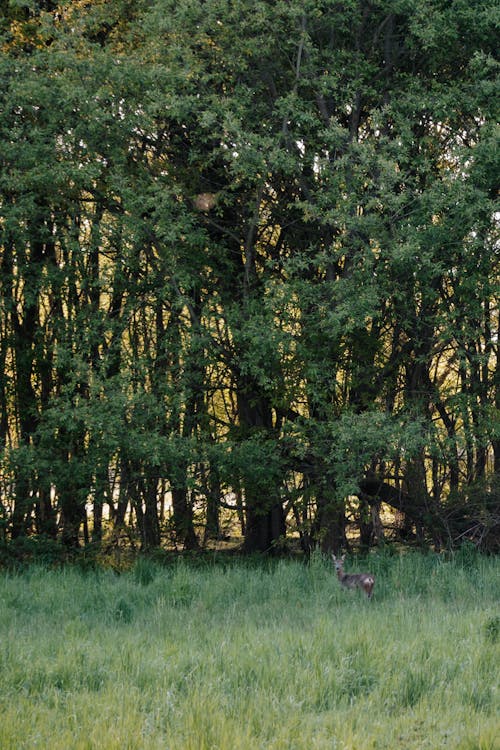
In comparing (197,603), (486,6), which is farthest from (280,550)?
(486,6)

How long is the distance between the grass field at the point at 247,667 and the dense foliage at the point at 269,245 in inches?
114

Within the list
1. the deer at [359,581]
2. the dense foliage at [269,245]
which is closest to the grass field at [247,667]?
the deer at [359,581]

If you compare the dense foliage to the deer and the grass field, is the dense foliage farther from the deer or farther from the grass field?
the grass field

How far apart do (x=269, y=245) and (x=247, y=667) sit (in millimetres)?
9143

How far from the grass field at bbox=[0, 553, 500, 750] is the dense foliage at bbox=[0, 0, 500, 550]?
291 centimetres

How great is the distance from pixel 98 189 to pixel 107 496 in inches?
183

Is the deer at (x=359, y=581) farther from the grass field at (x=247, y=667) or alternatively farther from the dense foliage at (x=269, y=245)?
the dense foliage at (x=269, y=245)

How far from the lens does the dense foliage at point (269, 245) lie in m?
11.6

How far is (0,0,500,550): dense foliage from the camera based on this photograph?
11648 mm

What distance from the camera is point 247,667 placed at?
6109mm

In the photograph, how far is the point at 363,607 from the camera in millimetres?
8688

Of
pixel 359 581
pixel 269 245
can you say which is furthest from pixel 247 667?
pixel 269 245

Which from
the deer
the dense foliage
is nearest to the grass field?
the deer

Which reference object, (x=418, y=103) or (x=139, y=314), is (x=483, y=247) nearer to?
(x=418, y=103)
